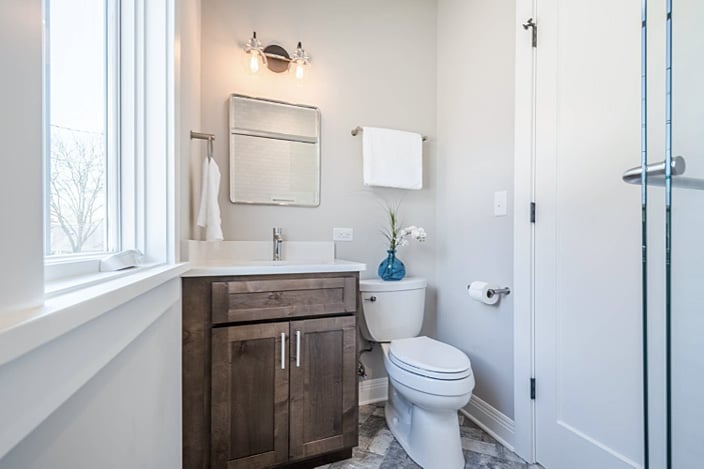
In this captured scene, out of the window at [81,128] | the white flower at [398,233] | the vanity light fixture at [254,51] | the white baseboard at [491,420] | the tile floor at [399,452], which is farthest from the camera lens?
the white flower at [398,233]

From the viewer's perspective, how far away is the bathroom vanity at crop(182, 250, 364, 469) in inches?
46.5

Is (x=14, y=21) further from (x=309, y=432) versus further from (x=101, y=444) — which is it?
(x=309, y=432)

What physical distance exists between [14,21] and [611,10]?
164cm

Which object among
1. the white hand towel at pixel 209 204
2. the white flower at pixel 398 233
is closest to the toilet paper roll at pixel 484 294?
the white flower at pixel 398 233

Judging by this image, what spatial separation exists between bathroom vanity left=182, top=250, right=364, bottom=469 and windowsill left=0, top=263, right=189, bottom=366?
628 millimetres

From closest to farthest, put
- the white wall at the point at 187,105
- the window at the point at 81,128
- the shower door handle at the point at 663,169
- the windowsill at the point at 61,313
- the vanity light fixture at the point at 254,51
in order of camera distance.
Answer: the windowsill at the point at 61,313
the window at the point at 81,128
the shower door handle at the point at 663,169
the white wall at the point at 187,105
the vanity light fixture at the point at 254,51

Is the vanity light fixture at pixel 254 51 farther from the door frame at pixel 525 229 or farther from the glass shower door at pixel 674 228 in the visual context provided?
the glass shower door at pixel 674 228

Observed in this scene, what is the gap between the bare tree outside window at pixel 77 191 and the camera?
1.98ft

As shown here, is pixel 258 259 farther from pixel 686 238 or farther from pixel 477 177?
pixel 686 238

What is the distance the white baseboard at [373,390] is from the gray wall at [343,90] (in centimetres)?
5

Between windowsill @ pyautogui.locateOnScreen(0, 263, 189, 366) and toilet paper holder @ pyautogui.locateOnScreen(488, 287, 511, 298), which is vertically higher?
windowsill @ pyautogui.locateOnScreen(0, 263, 189, 366)

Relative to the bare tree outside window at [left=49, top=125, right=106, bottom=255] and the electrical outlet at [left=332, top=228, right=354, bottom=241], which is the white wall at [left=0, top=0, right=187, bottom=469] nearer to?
the bare tree outside window at [left=49, top=125, right=106, bottom=255]

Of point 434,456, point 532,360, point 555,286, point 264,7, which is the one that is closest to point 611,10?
point 555,286

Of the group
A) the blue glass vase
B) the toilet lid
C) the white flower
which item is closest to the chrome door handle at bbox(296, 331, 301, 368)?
the toilet lid
